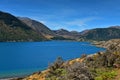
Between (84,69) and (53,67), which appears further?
(53,67)

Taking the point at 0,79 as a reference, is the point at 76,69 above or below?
above

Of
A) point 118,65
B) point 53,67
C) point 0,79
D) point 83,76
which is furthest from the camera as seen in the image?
point 0,79

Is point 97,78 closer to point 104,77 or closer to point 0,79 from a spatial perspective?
point 104,77

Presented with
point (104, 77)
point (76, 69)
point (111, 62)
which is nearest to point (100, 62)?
point (111, 62)

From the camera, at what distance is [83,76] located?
56.1 ft

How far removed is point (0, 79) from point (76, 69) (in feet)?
195

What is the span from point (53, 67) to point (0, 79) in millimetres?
37816

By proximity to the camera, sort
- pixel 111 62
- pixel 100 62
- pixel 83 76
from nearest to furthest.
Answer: pixel 83 76
pixel 111 62
pixel 100 62

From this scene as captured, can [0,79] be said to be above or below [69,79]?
below

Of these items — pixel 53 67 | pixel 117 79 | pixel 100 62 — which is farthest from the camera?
pixel 53 67

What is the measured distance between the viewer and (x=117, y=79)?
18.6m

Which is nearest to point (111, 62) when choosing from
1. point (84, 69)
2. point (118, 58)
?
point (118, 58)

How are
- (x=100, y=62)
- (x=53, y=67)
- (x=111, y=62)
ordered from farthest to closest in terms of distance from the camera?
(x=53, y=67), (x=100, y=62), (x=111, y=62)

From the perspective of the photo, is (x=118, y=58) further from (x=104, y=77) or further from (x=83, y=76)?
(x=83, y=76)
